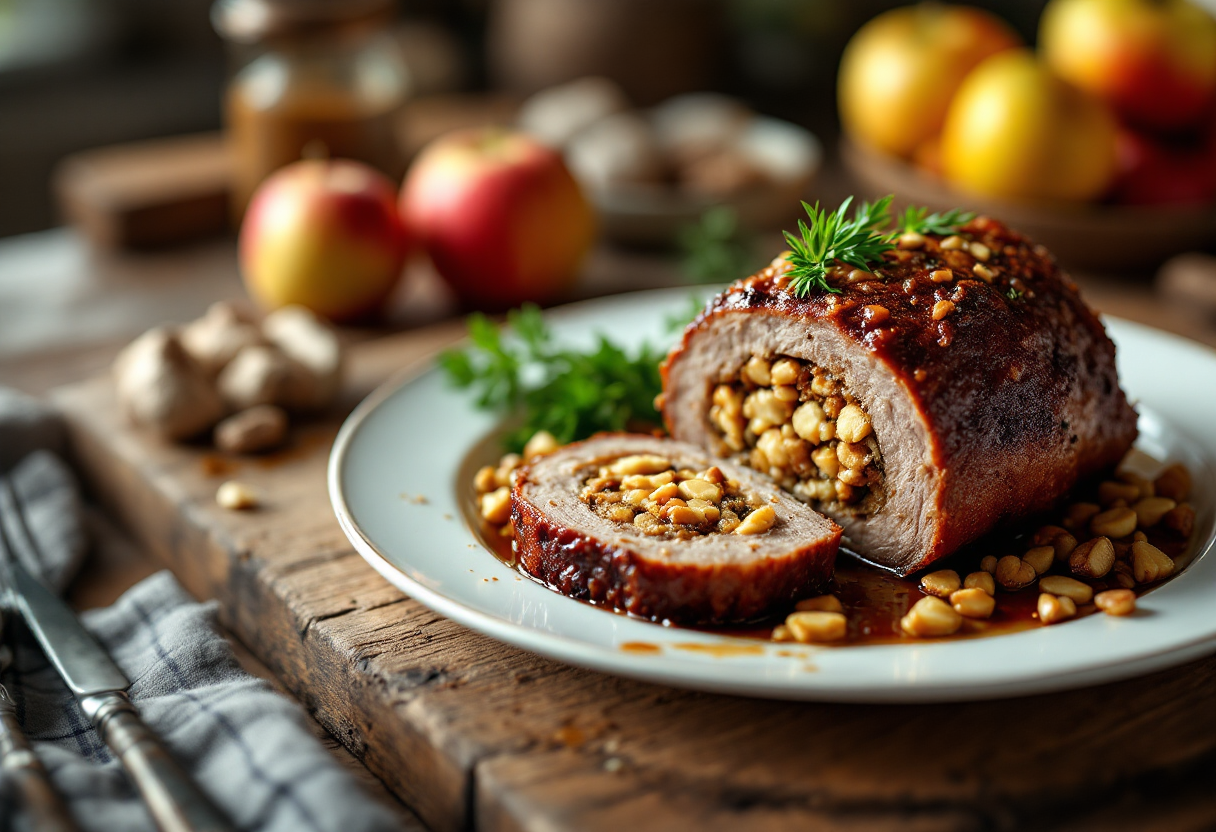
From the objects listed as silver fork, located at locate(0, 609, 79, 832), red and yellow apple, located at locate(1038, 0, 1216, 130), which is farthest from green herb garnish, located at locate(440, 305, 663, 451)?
red and yellow apple, located at locate(1038, 0, 1216, 130)

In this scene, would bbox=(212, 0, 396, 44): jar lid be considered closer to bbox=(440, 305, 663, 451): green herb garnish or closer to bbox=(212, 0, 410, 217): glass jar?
bbox=(212, 0, 410, 217): glass jar

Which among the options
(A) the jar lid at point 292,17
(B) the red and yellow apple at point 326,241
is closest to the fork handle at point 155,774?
(B) the red and yellow apple at point 326,241

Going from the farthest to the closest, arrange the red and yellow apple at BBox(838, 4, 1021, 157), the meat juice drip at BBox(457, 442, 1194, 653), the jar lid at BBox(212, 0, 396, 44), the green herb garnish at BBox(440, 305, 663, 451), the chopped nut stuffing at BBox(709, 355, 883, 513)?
the red and yellow apple at BBox(838, 4, 1021, 157) < the jar lid at BBox(212, 0, 396, 44) < the green herb garnish at BBox(440, 305, 663, 451) < the chopped nut stuffing at BBox(709, 355, 883, 513) < the meat juice drip at BBox(457, 442, 1194, 653)

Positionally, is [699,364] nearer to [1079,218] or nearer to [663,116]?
[1079,218]

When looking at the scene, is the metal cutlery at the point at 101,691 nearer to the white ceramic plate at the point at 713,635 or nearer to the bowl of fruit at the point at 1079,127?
the white ceramic plate at the point at 713,635

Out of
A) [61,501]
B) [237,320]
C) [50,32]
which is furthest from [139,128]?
[61,501]

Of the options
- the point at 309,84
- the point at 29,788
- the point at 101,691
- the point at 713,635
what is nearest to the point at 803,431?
the point at 713,635
